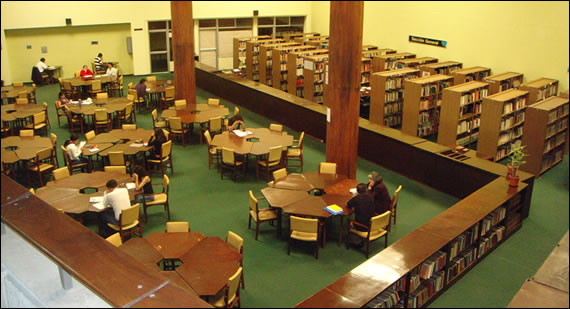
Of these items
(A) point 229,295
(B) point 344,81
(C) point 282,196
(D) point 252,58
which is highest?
(B) point 344,81

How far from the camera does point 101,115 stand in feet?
34.8

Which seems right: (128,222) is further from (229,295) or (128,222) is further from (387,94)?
(387,94)

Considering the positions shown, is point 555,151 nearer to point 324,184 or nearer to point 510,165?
point 510,165

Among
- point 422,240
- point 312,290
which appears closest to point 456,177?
point 422,240

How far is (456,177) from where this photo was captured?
855cm

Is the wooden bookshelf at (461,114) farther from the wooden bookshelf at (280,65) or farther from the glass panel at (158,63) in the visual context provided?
the glass panel at (158,63)

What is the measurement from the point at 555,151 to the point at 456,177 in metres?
3.26

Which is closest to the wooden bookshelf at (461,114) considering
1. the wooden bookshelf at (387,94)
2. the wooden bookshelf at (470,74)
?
the wooden bookshelf at (470,74)

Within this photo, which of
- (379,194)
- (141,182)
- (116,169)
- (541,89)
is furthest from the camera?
(541,89)

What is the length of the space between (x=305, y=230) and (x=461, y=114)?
231 inches

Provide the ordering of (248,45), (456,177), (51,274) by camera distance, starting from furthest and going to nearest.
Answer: (248,45), (456,177), (51,274)

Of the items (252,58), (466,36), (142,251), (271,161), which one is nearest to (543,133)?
(466,36)

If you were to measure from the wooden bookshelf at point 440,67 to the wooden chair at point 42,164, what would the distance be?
8.99 metres

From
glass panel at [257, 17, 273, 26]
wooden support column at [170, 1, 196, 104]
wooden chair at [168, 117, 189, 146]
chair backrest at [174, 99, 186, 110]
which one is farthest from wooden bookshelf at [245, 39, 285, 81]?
wooden chair at [168, 117, 189, 146]
